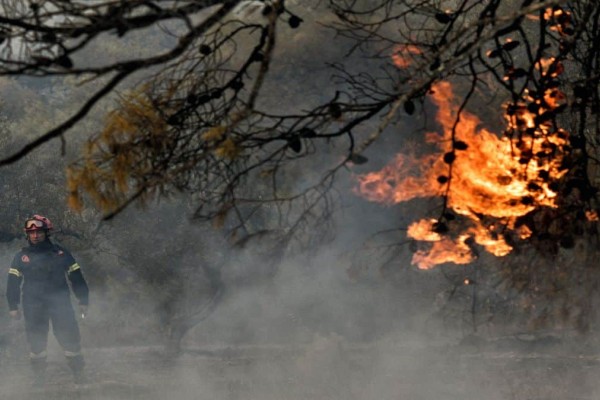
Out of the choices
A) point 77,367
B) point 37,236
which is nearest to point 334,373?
point 77,367

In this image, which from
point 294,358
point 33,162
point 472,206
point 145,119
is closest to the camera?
point 145,119

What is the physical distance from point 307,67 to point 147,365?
515cm

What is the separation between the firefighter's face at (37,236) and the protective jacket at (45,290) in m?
0.08

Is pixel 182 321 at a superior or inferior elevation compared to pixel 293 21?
inferior

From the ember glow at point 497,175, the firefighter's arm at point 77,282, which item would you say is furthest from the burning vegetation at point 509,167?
the firefighter's arm at point 77,282

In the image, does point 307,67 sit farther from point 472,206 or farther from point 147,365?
point 472,206

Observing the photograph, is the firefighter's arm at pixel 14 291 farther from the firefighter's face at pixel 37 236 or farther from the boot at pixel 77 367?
the boot at pixel 77 367

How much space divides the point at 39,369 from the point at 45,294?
0.89 metres

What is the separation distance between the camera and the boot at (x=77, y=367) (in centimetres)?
1254

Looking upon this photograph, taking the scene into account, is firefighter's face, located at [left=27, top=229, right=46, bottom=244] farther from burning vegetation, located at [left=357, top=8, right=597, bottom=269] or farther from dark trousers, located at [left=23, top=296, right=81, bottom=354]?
burning vegetation, located at [left=357, top=8, right=597, bottom=269]

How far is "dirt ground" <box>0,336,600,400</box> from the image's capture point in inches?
467

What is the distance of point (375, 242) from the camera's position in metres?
16.3

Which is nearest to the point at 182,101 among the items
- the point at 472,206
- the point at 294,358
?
the point at 472,206

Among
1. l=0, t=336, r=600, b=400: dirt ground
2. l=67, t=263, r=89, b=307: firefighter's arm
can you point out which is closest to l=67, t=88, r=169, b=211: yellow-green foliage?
l=0, t=336, r=600, b=400: dirt ground
